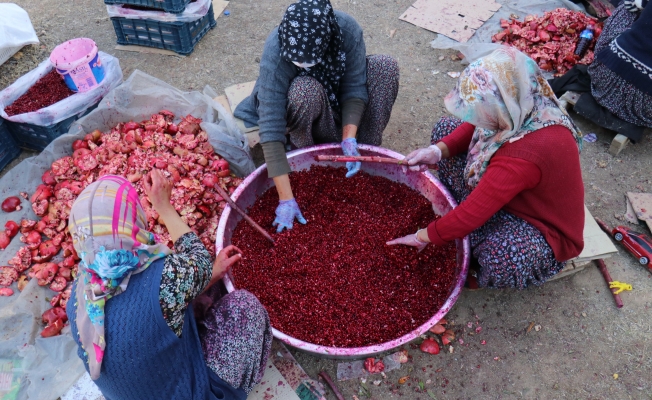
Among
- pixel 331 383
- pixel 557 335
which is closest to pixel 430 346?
pixel 331 383

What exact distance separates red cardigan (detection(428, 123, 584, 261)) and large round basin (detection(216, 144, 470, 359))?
11.5 inches

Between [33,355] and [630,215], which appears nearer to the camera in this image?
[33,355]

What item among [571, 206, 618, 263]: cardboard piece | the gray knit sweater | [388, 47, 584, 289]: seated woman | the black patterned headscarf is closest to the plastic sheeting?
the gray knit sweater

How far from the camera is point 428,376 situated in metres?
2.33

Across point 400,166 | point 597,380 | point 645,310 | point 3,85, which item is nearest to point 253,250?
point 400,166

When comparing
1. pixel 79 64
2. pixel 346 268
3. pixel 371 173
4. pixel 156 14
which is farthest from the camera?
pixel 156 14

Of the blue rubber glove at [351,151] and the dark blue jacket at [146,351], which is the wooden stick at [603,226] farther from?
the dark blue jacket at [146,351]

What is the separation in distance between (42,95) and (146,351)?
2.38 metres

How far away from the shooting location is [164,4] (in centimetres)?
363

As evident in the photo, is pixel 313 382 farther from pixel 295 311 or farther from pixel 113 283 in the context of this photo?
pixel 113 283

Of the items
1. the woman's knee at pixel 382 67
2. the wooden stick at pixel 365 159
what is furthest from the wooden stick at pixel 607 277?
the woman's knee at pixel 382 67

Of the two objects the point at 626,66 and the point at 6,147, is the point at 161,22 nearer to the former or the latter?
the point at 6,147

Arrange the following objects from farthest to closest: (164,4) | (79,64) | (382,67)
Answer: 1. (164,4)
2. (79,64)
3. (382,67)

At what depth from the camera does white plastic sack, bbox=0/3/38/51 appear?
3740 millimetres
